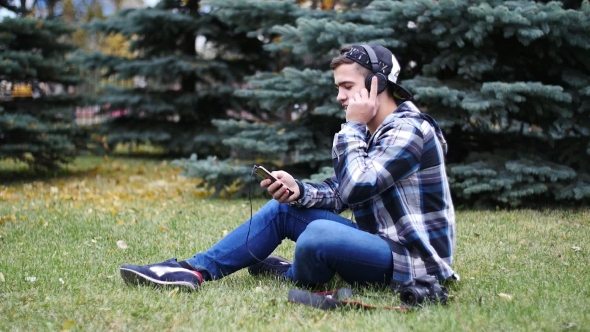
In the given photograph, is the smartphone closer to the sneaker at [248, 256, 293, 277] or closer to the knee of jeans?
the knee of jeans

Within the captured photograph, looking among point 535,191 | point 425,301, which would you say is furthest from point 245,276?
point 535,191

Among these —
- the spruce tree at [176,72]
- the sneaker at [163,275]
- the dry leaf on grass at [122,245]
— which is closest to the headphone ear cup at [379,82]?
the sneaker at [163,275]

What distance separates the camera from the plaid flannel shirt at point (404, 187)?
10.1 feet

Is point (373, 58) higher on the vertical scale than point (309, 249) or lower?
higher

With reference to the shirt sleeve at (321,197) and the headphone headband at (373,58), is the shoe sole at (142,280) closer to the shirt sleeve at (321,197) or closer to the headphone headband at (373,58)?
the shirt sleeve at (321,197)

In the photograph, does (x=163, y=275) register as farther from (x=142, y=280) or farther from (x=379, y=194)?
(x=379, y=194)

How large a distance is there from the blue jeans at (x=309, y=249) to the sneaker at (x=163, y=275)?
107 millimetres

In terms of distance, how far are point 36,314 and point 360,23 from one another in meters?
4.94

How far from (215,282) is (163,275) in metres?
0.36

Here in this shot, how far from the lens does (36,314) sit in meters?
3.15

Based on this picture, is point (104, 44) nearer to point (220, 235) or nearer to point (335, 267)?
point (220, 235)

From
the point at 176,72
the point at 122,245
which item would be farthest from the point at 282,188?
the point at 176,72

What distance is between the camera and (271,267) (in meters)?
3.88

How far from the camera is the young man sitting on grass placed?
311cm
